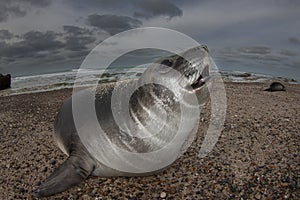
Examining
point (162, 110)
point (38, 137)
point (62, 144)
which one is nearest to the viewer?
point (162, 110)

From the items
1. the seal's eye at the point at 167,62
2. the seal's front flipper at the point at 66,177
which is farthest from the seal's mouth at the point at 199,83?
the seal's front flipper at the point at 66,177

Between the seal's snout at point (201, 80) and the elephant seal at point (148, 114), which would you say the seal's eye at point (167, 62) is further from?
the seal's snout at point (201, 80)

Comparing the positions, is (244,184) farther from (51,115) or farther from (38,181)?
(51,115)

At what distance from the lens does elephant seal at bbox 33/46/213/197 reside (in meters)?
3.67

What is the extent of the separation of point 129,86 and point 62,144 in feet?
4.98

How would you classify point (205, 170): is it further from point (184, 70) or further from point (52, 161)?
point (52, 161)

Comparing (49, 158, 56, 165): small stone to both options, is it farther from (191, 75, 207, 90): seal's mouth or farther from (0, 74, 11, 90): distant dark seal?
(0, 74, 11, 90): distant dark seal

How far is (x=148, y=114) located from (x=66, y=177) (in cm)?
130

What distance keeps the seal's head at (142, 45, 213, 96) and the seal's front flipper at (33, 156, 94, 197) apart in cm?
145

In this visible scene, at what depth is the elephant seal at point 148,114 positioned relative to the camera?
3.67 m

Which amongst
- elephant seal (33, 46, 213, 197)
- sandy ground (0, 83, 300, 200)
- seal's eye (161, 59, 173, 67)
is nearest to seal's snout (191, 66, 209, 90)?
elephant seal (33, 46, 213, 197)

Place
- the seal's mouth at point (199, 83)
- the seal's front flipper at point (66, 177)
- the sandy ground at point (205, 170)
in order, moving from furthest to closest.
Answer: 1. the seal's mouth at point (199, 83)
2. the sandy ground at point (205, 170)
3. the seal's front flipper at point (66, 177)

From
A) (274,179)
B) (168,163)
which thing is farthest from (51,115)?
(274,179)

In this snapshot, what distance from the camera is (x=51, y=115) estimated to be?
8477 millimetres
